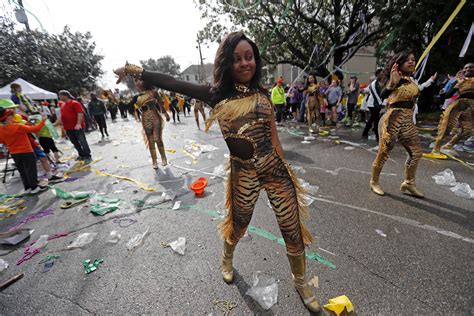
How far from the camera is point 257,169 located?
1637mm

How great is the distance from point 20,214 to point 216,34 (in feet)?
54.8

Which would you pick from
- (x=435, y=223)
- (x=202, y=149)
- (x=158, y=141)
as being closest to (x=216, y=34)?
(x=202, y=149)

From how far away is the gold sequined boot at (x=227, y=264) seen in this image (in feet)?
6.75

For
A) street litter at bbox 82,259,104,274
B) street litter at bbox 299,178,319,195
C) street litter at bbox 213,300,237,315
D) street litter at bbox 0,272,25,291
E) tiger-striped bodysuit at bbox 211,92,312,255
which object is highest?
tiger-striped bodysuit at bbox 211,92,312,255

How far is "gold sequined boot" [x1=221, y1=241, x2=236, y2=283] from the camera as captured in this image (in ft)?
6.75

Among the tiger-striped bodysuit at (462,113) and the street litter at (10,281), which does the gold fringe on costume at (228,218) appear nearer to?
the street litter at (10,281)

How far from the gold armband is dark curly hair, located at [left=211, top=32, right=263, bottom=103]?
2.12 feet

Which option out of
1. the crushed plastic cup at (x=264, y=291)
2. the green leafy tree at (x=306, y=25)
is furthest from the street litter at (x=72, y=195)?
the green leafy tree at (x=306, y=25)

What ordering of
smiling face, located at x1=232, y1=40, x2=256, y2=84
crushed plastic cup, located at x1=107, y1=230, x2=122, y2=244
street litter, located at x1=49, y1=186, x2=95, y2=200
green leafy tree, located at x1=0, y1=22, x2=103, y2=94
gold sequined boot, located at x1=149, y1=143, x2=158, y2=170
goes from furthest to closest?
green leafy tree, located at x1=0, y1=22, x2=103, y2=94, gold sequined boot, located at x1=149, y1=143, x2=158, y2=170, street litter, located at x1=49, y1=186, x2=95, y2=200, crushed plastic cup, located at x1=107, y1=230, x2=122, y2=244, smiling face, located at x1=232, y1=40, x2=256, y2=84

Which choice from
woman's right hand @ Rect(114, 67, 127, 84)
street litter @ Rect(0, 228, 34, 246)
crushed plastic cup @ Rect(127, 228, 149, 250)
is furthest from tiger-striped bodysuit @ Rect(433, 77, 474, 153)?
street litter @ Rect(0, 228, 34, 246)

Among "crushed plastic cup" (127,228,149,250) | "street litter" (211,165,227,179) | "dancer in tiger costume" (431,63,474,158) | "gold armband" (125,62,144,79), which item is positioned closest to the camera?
"gold armband" (125,62,144,79)

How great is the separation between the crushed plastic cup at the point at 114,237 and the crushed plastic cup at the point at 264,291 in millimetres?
1915

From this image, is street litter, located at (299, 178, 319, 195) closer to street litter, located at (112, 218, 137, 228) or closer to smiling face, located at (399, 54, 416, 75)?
smiling face, located at (399, 54, 416, 75)

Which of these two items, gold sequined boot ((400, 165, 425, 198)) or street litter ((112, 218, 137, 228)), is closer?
street litter ((112, 218, 137, 228))
